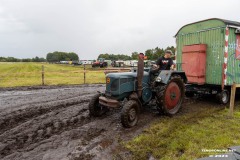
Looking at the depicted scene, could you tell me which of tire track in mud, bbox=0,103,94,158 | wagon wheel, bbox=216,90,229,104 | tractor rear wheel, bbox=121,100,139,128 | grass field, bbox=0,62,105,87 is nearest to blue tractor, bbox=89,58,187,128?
tractor rear wheel, bbox=121,100,139,128

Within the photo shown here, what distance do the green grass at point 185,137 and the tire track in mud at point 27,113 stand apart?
2896mm

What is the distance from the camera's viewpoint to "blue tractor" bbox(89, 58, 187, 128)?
4750 mm

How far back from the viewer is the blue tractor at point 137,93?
475cm

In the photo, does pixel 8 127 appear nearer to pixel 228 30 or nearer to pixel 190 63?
pixel 190 63

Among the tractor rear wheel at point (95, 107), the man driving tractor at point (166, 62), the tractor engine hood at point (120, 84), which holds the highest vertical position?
the man driving tractor at point (166, 62)

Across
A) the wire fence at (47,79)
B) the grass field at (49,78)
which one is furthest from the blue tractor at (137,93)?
the grass field at (49,78)

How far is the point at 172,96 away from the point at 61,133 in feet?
10.2

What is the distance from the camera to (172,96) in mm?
5668

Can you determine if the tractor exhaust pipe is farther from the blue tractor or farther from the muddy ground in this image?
the muddy ground

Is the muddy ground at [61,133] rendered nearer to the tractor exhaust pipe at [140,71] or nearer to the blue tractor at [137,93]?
the blue tractor at [137,93]

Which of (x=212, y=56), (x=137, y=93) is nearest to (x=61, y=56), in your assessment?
(x=212, y=56)

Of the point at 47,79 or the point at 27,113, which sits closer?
the point at 27,113

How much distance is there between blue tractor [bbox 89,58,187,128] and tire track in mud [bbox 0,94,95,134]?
5.45 ft

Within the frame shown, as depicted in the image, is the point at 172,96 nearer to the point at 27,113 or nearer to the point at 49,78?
the point at 27,113
